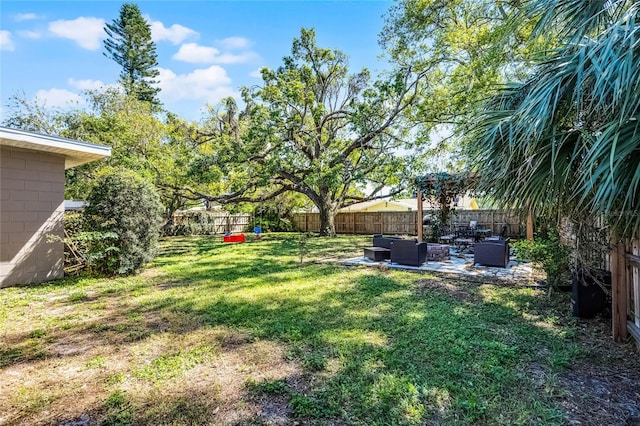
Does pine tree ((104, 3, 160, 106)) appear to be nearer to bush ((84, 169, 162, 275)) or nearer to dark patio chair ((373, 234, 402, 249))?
bush ((84, 169, 162, 275))

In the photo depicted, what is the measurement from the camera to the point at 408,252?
7.97 m

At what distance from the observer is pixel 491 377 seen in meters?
2.78

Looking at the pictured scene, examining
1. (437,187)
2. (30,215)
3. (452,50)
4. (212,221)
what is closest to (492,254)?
(437,187)

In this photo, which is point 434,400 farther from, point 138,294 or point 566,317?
point 138,294

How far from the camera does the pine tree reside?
78.0 ft

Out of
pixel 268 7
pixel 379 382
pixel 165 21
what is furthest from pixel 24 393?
pixel 165 21

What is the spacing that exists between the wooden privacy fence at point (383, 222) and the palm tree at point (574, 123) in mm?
11750

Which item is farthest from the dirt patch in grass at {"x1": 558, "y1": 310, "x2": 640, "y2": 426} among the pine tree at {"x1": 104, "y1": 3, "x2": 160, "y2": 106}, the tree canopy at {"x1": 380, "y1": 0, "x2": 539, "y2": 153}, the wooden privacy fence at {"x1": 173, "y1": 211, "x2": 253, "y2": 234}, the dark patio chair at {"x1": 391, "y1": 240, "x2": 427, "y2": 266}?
the pine tree at {"x1": 104, "y1": 3, "x2": 160, "y2": 106}

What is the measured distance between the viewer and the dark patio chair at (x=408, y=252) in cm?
788

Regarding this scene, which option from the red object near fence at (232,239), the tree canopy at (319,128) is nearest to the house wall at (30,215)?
the tree canopy at (319,128)

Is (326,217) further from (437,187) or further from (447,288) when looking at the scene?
(447,288)

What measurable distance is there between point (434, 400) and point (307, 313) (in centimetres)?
244

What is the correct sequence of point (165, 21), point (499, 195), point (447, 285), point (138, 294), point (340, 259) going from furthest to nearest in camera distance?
1. point (165, 21)
2. point (340, 259)
3. point (447, 285)
4. point (138, 294)
5. point (499, 195)

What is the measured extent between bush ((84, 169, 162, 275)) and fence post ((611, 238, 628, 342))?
832 centimetres
